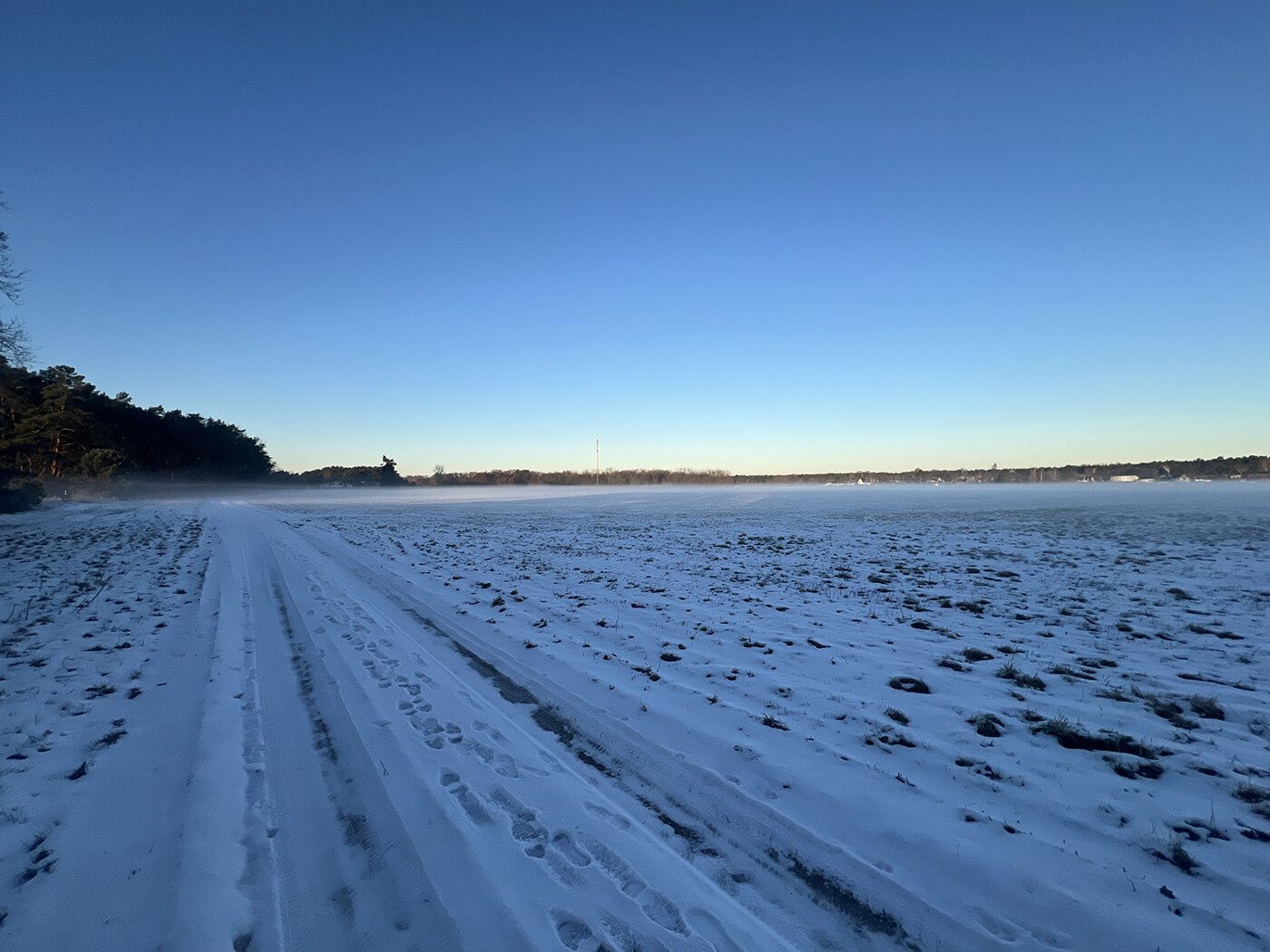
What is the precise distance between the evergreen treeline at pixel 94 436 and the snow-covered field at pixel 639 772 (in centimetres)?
2602

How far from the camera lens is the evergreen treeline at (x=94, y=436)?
35747mm

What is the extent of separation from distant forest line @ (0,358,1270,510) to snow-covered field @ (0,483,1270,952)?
25.8 meters

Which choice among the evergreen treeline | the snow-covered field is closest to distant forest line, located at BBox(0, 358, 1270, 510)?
the evergreen treeline

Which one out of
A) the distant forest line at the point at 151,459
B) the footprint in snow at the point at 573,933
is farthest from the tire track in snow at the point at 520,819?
the distant forest line at the point at 151,459

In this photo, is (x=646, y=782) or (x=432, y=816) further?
(x=646, y=782)

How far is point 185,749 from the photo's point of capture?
15.4ft

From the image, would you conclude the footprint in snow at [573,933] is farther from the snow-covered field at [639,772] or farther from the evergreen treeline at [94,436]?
the evergreen treeline at [94,436]

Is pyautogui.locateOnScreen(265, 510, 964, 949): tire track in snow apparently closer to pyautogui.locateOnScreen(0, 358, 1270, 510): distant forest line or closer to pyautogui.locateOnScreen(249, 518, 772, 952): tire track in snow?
pyautogui.locateOnScreen(249, 518, 772, 952): tire track in snow

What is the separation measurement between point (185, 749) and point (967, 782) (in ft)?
22.2

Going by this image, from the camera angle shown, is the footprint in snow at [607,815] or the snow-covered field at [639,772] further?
the footprint in snow at [607,815]

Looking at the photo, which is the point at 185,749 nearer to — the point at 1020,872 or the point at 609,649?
the point at 609,649

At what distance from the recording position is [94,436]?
50156 millimetres

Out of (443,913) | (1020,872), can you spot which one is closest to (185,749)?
(443,913)

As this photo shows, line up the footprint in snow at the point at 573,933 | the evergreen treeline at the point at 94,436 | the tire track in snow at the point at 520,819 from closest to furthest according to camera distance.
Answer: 1. the footprint in snow at the point at 573,933
2. the tire track in snow at the point at 520,819
3. the evergreen treeline at the point at 94,436
